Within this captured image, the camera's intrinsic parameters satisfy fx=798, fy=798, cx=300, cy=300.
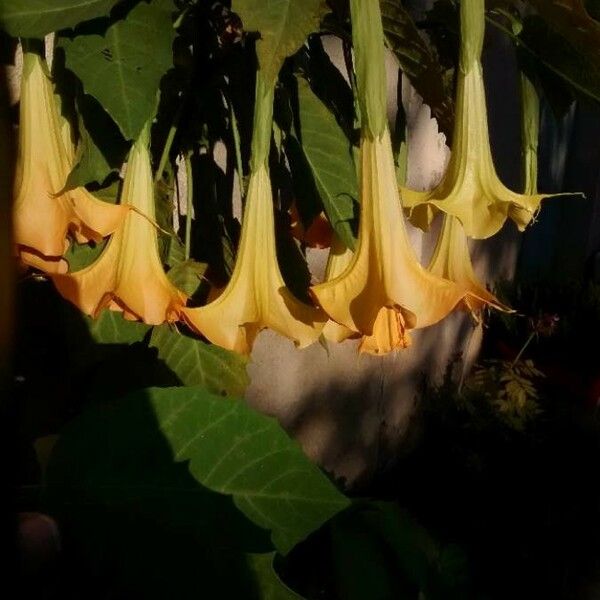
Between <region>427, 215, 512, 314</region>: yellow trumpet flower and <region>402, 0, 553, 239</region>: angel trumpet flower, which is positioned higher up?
<region>402, 0, 553, 239</region>: angel trumpet flower

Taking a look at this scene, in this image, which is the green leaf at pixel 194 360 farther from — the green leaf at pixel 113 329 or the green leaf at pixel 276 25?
the green leaf at pixel 276 25

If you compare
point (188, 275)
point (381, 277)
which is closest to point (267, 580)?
point (381, 277)

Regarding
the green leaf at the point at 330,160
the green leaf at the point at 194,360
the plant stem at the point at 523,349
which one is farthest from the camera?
the plant stem at the point at 523,349

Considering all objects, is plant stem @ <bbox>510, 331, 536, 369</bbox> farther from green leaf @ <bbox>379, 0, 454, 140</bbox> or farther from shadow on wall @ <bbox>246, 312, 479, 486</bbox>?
green leaf @ <bbox>379, 0, 454, 140</bbox>

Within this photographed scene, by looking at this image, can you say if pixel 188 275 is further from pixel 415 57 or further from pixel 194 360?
pixel 415 57

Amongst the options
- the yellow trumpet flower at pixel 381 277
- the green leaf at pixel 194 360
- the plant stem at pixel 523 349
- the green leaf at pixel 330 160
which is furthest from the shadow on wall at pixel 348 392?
the yellow trumpet flower at pixel 381 277

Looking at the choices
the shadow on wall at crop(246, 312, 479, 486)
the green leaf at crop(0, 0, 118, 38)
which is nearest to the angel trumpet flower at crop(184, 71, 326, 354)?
the green leaf at crop(0, 0, 118, 38)
